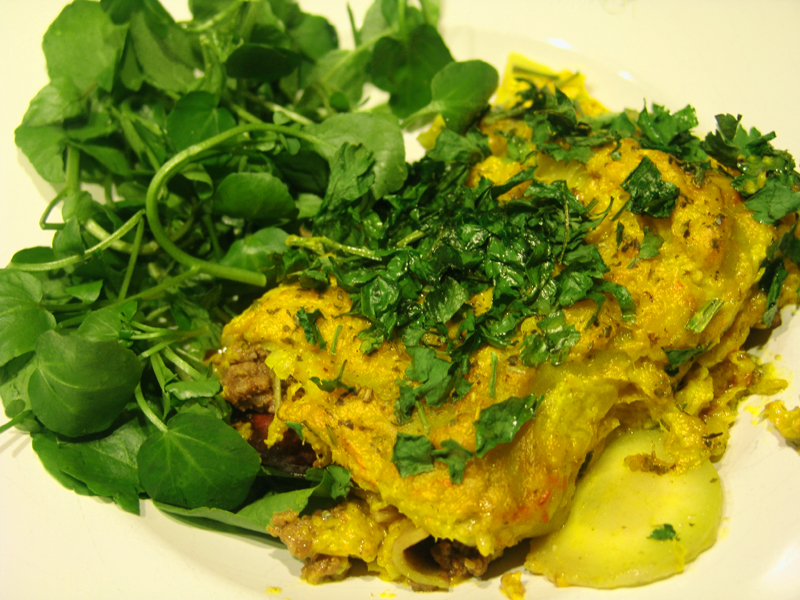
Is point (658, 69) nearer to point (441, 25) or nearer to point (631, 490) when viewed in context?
point (441, 25)

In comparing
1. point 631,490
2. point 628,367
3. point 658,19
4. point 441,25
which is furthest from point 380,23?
point 631,490

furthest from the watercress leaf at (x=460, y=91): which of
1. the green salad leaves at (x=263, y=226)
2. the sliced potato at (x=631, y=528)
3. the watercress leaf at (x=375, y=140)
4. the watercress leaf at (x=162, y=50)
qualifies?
the sliced potato at (x=631, y=528)

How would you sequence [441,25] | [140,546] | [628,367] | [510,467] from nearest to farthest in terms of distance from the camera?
1. [510,467]
2. [628,367]
3. [140,546]
4. [441,25]

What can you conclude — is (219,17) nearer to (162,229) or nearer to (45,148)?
(45,148)

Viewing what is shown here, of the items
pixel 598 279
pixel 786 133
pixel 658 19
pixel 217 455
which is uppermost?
pixel 658 19

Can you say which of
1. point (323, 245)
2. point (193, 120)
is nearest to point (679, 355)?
point (323, 245)

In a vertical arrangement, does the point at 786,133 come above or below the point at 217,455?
above

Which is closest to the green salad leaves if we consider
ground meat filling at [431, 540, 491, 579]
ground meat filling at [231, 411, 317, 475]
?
ground meat filling at [231, 411, 317, 475]

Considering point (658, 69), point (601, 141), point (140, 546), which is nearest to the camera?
point (140, 546)
